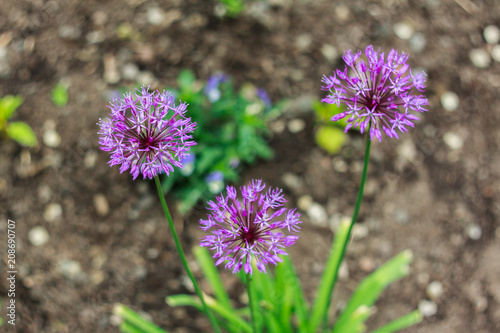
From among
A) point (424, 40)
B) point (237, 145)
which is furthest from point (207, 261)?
point (424, 40)

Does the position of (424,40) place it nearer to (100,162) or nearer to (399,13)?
(399,13)

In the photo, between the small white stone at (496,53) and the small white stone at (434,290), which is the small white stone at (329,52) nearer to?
the small white stone at (496,53)

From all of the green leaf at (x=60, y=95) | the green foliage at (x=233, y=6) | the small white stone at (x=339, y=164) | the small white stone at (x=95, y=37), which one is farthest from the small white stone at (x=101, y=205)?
the green foliage at (x=233, y=6)

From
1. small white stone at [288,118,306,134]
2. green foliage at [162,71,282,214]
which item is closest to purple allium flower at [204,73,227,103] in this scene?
green foliage at [162,71,282,214]

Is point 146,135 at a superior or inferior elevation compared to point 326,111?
inferior

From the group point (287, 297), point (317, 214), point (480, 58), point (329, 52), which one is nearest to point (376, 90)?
point (287, 297)

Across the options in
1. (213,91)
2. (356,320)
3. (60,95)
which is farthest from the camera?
(60,95)

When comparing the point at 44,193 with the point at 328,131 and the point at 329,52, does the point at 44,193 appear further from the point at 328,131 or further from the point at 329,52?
the point at 329,52
